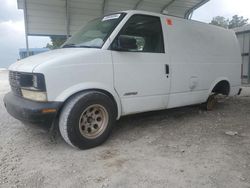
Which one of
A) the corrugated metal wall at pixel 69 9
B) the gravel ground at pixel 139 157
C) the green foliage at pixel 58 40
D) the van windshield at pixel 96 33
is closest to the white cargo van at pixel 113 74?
the van windshield at pixel 96 33

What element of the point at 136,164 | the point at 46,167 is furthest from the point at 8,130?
the point at 136,164

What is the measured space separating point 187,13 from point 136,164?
10914mm

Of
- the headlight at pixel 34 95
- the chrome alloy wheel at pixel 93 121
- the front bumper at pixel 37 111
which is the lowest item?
the chrome alloy wheel at pixel 93 121

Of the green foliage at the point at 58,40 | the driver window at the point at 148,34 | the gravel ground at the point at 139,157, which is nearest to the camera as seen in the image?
the gravel ground at the point at 139,157

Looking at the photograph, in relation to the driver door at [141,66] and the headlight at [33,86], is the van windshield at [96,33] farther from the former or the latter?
the headlight at [33,86]

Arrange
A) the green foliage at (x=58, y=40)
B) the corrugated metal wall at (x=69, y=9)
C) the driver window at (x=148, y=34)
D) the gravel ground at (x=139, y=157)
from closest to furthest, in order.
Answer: the gravel ground at (x=139, y=157) → the driver window at (x=148, y=34) → the corrugated metal wall at (x=69, y=9) → the green foliage at (x=58, y=40)

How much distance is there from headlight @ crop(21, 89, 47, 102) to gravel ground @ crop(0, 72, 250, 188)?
0.45 m

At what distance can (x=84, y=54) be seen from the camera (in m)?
3.17

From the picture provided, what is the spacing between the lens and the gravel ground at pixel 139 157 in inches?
98.0

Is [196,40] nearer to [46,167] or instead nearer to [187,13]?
[46,167]

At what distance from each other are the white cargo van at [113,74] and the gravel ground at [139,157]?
384 millimetres

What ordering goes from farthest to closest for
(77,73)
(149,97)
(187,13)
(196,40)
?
(187,13) → (196,40) → (149,97) → (77,73)

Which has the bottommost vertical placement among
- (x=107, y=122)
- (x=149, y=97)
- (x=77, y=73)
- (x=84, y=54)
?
(x=107, y=122)

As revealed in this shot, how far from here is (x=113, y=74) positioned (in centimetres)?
342
